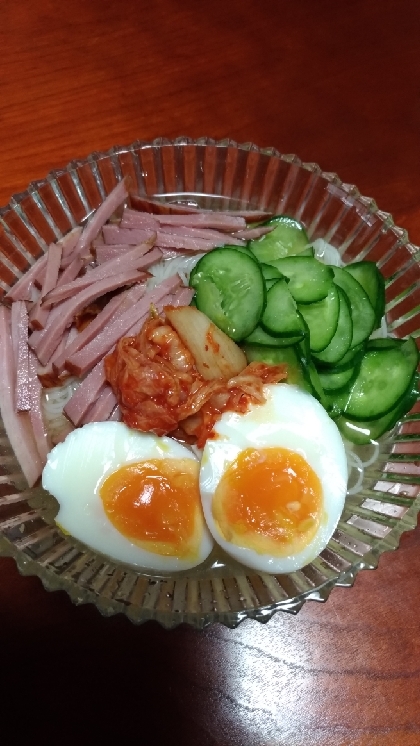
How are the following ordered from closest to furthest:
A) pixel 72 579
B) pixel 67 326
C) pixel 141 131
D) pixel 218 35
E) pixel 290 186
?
pixel 72 579, pixel 67 326, pixel 290 186, pixel 141 131, pixel 218 35

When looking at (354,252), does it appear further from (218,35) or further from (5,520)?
(5,520)

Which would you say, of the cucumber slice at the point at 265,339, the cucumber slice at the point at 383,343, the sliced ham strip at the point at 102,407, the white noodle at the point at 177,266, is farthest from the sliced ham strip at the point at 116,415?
the cucumber slice at the point at 383,343

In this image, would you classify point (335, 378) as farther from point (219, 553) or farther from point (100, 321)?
point (100, 321)

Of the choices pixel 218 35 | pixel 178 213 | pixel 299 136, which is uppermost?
pixel 218 35

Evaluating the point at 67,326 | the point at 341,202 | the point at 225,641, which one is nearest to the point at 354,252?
the point at 341,202

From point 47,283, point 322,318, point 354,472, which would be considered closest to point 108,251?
point 47,283

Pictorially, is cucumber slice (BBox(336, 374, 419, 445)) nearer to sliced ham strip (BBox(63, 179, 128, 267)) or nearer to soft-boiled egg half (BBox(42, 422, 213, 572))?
soft-boiled egg half (BBox(42, 422, 213, 572))
